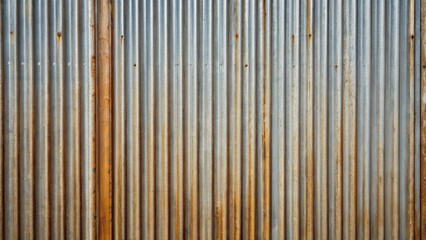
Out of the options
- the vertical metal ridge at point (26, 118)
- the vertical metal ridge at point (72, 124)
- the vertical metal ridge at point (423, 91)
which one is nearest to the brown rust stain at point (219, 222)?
the vertical metal ridge at point (72, 124)

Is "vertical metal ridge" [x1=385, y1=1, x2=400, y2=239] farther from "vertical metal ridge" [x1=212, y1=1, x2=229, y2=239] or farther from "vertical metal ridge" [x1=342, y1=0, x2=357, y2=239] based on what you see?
"vertical metal ridge" [x1=212, y1=1, x2=229, y2=239]

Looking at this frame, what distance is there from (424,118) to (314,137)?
0.67 metres

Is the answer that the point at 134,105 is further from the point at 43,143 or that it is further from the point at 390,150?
the point at 390,150

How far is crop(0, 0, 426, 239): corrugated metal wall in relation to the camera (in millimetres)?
2355

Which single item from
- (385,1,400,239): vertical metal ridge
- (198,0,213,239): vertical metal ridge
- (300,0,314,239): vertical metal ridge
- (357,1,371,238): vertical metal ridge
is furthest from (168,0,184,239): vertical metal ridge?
(385,1,400,239): vertical metal ridge

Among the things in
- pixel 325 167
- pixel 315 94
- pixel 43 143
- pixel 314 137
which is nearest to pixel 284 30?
pixel 315 94

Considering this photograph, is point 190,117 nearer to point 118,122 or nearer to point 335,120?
point 118,122

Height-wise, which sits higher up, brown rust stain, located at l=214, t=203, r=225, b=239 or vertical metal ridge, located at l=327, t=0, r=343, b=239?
vertical metal ridge, located at l=327, t=0, r=343, b=239

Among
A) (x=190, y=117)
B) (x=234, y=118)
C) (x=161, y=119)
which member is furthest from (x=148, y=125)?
(x=234, y=118)

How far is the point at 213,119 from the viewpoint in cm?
242

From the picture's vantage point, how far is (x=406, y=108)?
244cm

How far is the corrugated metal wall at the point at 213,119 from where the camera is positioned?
236 cm

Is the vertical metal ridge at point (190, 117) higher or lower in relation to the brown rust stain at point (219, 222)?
higher

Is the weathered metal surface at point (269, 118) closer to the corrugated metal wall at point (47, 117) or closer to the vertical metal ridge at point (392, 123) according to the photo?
the vertical metal ridge at point (392, 123)
